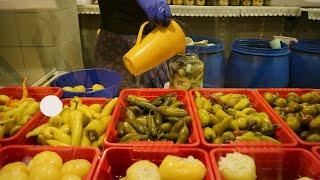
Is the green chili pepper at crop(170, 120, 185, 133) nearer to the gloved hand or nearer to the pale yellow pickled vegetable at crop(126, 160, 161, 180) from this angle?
the pale yellow pickled vegetable at crop(126, 160, 161, 180)

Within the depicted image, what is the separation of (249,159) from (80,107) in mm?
638

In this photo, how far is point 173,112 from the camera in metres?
1.08

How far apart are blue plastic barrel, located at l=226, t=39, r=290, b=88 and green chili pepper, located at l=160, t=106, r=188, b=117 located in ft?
3.49

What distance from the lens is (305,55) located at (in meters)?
2.16

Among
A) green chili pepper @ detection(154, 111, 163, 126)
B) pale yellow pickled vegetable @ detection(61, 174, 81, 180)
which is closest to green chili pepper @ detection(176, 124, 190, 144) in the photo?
green chili pepper @ detection(154, 111, 163, 126)

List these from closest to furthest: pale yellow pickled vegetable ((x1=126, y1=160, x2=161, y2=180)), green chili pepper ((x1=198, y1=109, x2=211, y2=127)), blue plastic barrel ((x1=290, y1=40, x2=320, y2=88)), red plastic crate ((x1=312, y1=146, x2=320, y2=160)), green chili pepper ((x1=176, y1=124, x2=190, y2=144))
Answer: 1. pale yellow pickled vegetable ((x1=126, y1=160, x2=161, y2=180))
2. red plastic crate ((x1=312, y1=146, x2=320, y2=160))
3. green chili pepper ((x1=176, y1=124, x2=190, y2=144))
4. green chili pepper ((x1=198, y1=109, x2=211, y2=127))
5. blue plastic barrel ((x1=290, y1=40, x2=320, y2=88))

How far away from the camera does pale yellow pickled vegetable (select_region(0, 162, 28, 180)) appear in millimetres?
761

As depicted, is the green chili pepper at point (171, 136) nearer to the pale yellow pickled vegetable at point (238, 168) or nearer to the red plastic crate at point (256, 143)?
the red plastic crate at point (256, 143)

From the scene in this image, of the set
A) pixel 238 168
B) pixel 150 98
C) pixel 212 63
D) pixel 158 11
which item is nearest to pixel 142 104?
pixel 150 98

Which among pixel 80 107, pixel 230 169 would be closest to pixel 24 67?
pixel 80 107

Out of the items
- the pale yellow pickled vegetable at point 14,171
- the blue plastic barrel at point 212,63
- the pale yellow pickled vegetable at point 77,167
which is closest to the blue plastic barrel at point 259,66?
the blue plastic barrel at point 212,63

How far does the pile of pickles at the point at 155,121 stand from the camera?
991 mm

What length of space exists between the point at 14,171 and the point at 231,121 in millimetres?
726

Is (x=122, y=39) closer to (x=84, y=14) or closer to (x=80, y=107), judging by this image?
(x=80, y=107)
